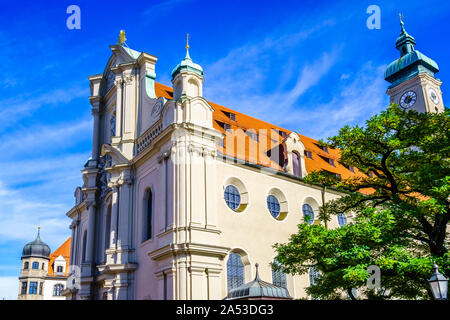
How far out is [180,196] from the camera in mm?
22219

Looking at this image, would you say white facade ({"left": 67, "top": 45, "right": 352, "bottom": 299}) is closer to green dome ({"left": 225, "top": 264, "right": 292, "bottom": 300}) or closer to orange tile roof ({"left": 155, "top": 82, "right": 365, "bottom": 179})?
orange tile roof ({"left": 155, "top": 82, "right": 365, "bottom": 179})

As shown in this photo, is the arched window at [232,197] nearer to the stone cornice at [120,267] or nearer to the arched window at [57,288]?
the stone cornice at [120,267]

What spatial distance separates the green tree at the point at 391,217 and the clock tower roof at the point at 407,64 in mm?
36432

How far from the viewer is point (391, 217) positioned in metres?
14.6

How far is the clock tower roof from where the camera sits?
49812 mm

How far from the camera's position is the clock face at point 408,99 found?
162 feet

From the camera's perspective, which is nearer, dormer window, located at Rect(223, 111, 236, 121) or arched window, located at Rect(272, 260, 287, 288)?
arched window, located at Rect(272, 260, 287, 288)

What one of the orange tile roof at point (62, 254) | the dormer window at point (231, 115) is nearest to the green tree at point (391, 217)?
the dormer window at point (231, 115)

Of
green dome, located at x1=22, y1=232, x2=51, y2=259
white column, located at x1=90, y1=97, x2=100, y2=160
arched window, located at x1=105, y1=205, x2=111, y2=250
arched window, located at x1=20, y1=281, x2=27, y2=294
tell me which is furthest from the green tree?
green dome, located at x1=22, y1=232, x2=51, y2=259

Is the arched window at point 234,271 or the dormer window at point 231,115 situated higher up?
the dormer window at point 231,115

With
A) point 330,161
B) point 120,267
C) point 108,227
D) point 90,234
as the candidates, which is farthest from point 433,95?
point 120,267

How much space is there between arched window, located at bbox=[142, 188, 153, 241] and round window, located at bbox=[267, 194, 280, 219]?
6.63 meters
